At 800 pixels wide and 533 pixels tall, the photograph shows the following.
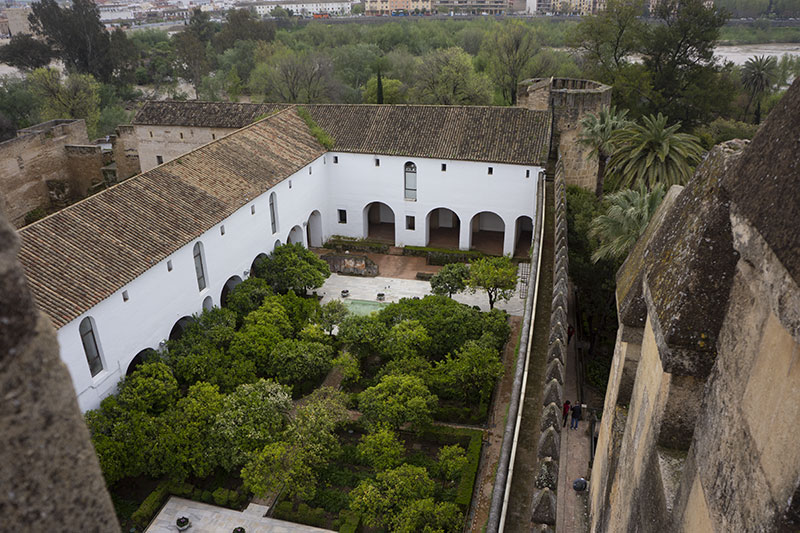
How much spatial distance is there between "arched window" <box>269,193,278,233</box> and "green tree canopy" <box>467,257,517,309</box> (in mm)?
9118

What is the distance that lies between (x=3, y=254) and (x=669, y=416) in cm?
613

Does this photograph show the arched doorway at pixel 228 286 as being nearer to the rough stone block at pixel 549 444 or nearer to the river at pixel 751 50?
the rough stone block at pixel 549 444

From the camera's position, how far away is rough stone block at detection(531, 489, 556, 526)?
903 cm

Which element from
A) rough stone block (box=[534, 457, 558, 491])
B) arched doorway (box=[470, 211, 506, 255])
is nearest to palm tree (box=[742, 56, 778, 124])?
arched doorway (box=[470, 211, 506, 255])

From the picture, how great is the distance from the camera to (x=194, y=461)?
1617 cm

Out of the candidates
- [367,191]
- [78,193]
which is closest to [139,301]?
[367,191]

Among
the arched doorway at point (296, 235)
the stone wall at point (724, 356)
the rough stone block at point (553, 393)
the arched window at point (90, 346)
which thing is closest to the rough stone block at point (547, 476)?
the stone wall at point (724, 356)

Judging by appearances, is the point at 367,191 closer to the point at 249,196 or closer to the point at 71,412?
the point at 249,196

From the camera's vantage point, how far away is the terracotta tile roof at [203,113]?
35.3 m

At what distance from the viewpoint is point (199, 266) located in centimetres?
2238

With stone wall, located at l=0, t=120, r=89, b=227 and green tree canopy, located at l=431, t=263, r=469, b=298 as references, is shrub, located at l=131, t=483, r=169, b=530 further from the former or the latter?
stone wall, located at l=0, t=120, r=89, b=227

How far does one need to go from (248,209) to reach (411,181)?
9979 mm

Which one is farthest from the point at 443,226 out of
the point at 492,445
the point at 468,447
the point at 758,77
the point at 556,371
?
the point at 758,77

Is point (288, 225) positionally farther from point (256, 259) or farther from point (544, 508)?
point (544, 508)
